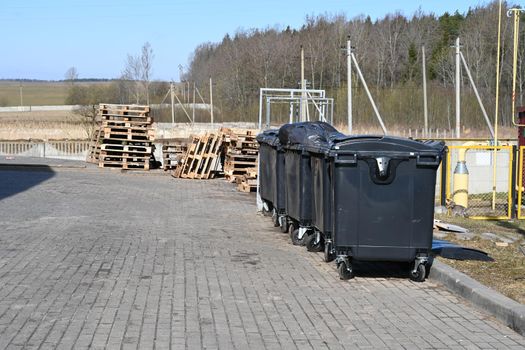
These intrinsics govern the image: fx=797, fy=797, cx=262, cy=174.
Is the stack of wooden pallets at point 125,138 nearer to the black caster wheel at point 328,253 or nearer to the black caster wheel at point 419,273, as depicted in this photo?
the black caster wheel at point 328,253

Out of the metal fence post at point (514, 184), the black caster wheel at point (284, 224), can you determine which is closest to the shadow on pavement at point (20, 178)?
the black caster wheel at point (284, 224)

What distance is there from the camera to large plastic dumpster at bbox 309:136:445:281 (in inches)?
357

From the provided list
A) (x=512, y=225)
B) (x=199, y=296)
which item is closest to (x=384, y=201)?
(x=199, y=296)

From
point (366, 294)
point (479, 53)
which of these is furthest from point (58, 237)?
point (479, 53)

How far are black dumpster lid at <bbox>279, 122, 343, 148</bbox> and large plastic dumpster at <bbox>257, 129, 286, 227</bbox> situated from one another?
667 millimetres

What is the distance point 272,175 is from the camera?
1451 centimetres

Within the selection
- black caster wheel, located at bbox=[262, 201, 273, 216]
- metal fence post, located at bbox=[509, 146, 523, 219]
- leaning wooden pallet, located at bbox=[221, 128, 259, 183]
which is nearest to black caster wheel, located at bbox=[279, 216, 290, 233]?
black caster wheel, located at bbox=[262, 201, 273, 216]

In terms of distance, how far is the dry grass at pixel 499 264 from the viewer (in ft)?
27.8

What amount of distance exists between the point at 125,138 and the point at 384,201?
21476 mm

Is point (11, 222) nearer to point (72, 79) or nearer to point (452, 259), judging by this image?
point (452, 259)

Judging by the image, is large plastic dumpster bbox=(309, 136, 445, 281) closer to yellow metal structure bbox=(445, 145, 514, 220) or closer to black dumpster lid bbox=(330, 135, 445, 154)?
black dumpster lid bbox=(330, 135, 445, 154)

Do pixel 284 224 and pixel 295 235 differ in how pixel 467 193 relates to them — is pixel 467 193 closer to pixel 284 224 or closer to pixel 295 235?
pixel 284 224

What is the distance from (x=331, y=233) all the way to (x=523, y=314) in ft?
10.4

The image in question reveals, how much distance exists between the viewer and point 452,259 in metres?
10.1
